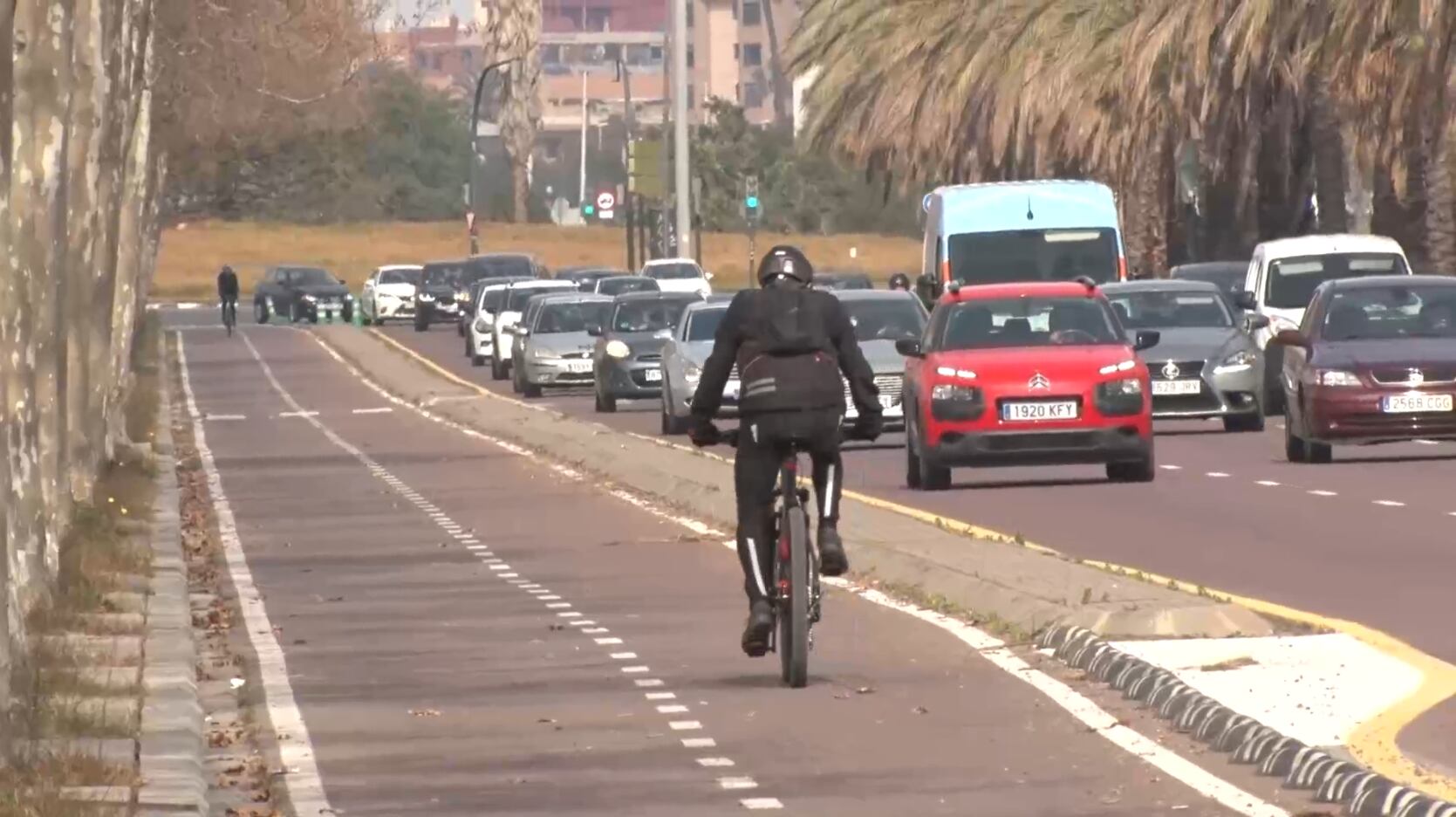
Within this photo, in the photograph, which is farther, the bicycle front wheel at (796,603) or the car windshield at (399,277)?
the car windshield at (399,277)

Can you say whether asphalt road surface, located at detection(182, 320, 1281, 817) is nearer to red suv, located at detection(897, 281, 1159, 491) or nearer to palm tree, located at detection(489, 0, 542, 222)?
red suv, located at detection(897, 281, 1159, 491)

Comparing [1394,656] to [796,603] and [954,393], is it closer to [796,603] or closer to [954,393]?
[796,603]

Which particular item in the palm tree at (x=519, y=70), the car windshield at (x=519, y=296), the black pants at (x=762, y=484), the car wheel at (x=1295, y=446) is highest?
the palm tree at (x=519, y=70)

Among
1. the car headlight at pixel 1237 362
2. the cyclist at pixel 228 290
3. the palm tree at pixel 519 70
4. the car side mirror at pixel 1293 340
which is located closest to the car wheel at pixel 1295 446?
the car side mirror at pixel 1293 340

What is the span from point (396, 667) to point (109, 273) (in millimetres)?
19106

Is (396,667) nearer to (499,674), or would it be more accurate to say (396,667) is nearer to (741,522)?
(499,674)

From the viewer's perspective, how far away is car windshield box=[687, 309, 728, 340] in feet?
128

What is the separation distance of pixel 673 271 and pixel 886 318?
111ft

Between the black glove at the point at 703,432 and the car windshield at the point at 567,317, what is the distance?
126 ft

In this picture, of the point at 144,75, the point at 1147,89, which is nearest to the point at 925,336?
the point at 144,75

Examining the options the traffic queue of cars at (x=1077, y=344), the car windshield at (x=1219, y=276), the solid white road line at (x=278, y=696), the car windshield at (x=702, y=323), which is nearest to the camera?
the solid white road line at (x=278, y=696)

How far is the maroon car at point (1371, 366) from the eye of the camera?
89.6ft

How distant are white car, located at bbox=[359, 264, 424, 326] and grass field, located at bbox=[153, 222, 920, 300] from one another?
31066mm

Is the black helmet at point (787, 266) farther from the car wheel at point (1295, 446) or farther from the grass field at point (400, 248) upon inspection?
the grass field at point (400, 248)
